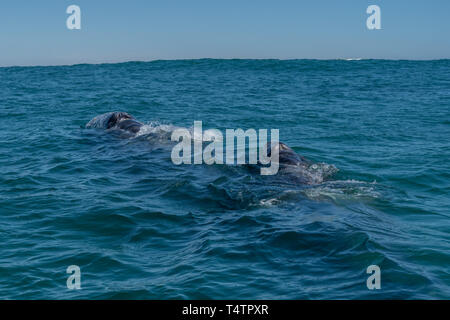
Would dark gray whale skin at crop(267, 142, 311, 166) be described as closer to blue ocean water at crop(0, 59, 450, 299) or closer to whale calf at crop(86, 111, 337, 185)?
whale calf at crop(86, 111, 337, 185)

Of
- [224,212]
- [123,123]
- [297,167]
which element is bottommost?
[224,212]

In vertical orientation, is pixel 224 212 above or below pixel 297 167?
below

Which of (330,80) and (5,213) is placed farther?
Answer: (330,80)

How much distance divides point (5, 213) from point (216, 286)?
255 inches

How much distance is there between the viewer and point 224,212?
1210 cm

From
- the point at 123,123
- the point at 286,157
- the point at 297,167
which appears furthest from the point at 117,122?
the point at 297,167

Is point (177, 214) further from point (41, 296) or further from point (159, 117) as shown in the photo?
point (159, 117)

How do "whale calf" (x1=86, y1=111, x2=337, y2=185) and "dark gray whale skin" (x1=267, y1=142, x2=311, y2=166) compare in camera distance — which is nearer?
"whale calf" (x1=86, y1=111, x2=337, y2=185)

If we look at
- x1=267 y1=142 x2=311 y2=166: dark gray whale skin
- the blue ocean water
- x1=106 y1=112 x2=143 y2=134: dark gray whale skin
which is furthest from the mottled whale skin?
x1=267 y1=142 x2=311 y2=166: dark gray whale skin

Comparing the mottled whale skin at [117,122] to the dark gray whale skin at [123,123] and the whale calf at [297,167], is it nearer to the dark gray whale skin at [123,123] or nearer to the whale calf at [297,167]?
the dark gray whale skin at [123,123]

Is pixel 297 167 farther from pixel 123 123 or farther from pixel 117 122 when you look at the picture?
pixel 117 122

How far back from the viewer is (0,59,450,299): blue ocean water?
8.43m

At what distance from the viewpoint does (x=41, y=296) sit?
317 inches

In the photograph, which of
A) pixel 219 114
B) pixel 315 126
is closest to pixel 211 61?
pixel 219 114
